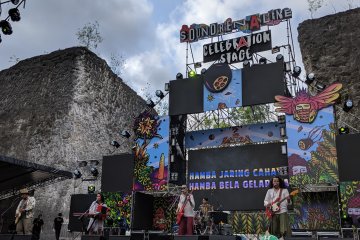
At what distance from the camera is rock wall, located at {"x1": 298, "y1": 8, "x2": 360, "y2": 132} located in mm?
19859

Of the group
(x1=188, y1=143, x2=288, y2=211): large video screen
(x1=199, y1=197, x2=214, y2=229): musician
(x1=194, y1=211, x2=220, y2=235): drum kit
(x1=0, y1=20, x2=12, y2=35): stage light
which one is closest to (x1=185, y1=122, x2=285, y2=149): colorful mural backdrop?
(x1=188, y1=143, x2=288, y2=211): large video screen

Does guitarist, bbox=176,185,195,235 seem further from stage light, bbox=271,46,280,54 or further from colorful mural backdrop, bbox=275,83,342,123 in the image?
stage light, bbox=271,46,280,54

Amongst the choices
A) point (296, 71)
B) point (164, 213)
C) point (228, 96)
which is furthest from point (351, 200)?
point (164, 213)

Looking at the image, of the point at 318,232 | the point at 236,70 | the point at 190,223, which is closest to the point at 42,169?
the point at 190,223

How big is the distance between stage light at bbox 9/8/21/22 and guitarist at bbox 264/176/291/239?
963 centimetres

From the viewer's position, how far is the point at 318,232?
42.3 ft

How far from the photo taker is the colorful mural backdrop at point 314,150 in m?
13.2

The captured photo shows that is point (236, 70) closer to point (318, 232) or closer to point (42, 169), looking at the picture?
point (318, 232)

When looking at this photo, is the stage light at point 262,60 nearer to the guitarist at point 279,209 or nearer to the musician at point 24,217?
the guitarist at point 279,209

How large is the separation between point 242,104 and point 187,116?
9.41 ft

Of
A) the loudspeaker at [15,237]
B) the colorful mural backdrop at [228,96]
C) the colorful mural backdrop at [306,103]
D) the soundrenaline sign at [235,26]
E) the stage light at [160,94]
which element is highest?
the soundrenaline sign at [235,26]

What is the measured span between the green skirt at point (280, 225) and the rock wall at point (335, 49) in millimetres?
12158

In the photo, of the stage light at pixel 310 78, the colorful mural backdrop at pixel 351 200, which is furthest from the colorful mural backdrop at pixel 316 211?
the stage light at pixel 310 78

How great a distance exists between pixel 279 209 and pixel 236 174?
6274 mm
